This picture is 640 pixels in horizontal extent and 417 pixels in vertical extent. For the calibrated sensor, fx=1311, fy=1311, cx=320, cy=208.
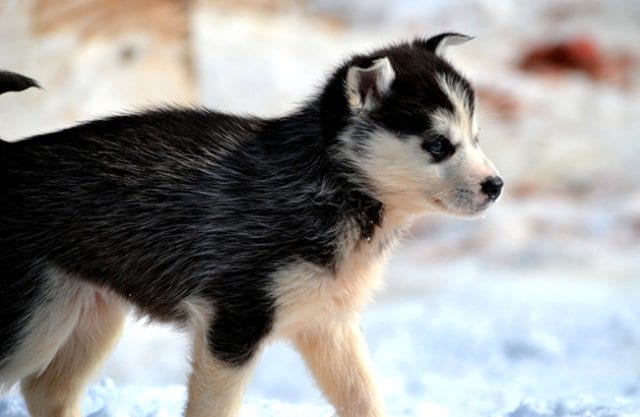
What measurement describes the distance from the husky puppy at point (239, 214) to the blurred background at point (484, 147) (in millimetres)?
678

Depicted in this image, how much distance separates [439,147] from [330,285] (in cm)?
59

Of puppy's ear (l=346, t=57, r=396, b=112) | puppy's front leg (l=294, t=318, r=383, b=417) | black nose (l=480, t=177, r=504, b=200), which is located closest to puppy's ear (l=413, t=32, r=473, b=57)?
puppy's ear (l=346, t=57, r=396, b=112)

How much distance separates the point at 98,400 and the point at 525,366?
11.3ft

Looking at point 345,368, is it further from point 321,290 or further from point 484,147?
point 484,147

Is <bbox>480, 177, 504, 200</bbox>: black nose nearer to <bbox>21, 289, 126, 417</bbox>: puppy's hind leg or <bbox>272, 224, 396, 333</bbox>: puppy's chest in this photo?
<bbox>272, 224, 396, 333</bbox>: puppy's chest

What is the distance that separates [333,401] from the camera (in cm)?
483

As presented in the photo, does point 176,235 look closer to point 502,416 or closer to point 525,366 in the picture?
point 502,416

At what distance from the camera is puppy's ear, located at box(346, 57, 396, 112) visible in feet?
14.4

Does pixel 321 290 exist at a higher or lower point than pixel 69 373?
higher

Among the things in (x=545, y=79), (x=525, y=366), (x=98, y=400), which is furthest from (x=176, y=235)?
(x=545, y=79)

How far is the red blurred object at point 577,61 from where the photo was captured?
1631cm

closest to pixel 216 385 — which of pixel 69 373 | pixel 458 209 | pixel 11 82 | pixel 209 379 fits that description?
pixel 209 379

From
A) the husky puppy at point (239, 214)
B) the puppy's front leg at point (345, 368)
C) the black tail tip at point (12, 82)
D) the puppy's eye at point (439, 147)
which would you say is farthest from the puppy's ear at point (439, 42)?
the black tail tip at point (12, 82)

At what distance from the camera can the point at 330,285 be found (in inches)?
173
